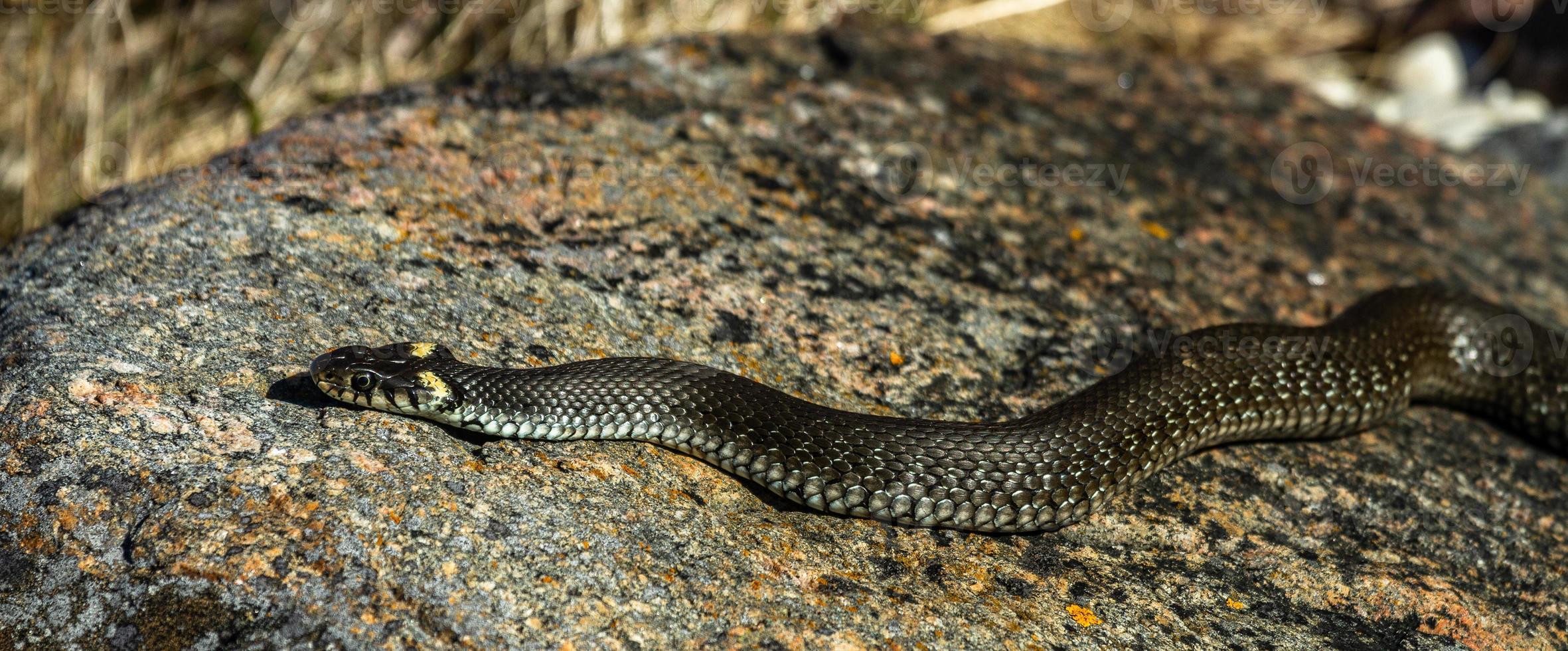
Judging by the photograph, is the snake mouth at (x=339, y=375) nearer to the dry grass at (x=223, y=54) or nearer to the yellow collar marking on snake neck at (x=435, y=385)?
the yellow collar marking on snake neck at (x=435, y=385)

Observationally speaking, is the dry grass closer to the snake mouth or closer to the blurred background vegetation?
the blurred background vegetation

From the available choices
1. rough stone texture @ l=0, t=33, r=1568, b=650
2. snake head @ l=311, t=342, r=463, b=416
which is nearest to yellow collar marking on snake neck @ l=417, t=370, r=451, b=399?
snake head @ l=311, t=342, r=463, b=416

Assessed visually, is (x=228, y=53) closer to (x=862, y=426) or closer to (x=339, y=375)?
(x=339, y=375)

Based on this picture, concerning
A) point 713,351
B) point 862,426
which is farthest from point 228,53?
point 862,426

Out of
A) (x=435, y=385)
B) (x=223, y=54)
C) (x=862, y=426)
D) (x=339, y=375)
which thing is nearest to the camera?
(x=339, y=375)

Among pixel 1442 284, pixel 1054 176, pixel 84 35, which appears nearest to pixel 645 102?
pixel 1054 176
